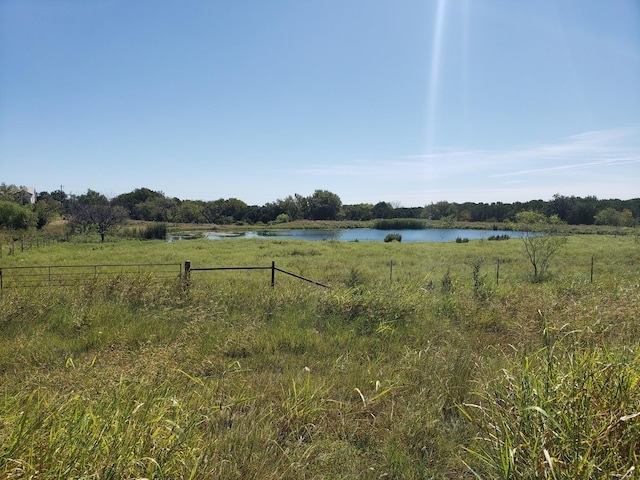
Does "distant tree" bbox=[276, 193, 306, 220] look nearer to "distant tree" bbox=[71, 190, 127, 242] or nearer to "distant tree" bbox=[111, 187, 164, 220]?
"distant tree" bbox=[111, 187, 164, 220]

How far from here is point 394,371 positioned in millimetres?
4676

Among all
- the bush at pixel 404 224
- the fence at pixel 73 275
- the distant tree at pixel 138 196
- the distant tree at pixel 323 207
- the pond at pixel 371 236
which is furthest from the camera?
the distant tree at pixel 323 207

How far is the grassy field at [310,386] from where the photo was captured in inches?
92.7

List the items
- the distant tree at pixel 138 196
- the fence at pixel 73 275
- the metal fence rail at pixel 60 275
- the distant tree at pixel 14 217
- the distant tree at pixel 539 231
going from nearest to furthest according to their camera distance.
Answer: the fence at pixel 73 275
the metal fence rail at pixel 60 275
the distant tree at pixel 539 231
the distant tree at pixel 14 217
the distant tree at pixel 138 196

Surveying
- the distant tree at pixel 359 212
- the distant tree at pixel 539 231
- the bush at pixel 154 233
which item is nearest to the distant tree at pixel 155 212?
the bush at pixel 154 233

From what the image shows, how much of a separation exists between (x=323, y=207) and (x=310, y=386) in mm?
129748

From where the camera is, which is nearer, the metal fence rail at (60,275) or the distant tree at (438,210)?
the metal fence rail at (60,275)

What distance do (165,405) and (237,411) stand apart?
2.63 feet

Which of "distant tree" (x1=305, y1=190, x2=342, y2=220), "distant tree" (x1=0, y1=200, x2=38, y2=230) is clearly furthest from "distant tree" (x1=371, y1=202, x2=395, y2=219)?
"distant tree" (x1=0, y1=200, x2=38, y2=230)

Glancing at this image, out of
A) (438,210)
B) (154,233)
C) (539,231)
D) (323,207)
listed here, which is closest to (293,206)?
(323,207)

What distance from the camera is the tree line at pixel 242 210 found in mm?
48812

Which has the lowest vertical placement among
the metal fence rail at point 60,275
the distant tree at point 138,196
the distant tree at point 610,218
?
the metal fence rail at point 60,275

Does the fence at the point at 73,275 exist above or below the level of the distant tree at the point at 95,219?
below

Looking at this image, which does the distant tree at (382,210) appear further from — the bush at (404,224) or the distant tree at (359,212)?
the bush at (404,224)
